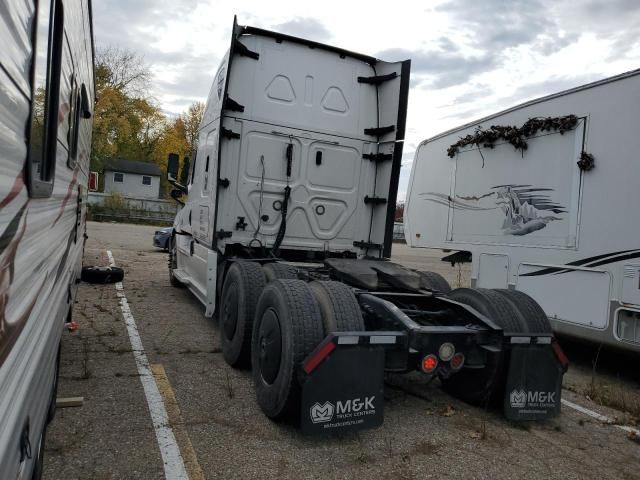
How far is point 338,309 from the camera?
357 cm

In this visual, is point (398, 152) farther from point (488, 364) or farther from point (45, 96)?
point (45, 96)

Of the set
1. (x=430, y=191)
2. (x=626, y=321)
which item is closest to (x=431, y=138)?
(x=430, y=191)

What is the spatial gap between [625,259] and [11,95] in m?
5.33

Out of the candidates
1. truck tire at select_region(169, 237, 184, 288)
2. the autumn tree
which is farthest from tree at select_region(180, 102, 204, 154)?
truck tire at select_region(169, 237, 184, 288)

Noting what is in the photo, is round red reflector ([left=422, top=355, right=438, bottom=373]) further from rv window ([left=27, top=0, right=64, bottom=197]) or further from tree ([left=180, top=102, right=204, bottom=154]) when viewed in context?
tree ([left=180, top=102, right=204, bottom=154])

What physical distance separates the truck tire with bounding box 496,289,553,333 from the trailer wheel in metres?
1.65

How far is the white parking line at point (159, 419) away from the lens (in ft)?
9.59

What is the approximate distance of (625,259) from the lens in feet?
16.2

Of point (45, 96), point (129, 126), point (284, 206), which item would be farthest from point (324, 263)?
point (129, 126)

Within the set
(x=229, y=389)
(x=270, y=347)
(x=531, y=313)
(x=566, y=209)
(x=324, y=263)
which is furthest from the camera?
(x=566, y=209)

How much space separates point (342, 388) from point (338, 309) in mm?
584

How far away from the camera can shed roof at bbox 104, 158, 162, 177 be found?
53156 mm

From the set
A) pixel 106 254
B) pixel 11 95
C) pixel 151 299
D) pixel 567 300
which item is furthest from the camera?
pixel 106 254

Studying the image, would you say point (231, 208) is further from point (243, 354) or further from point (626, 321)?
point (626, 321)
